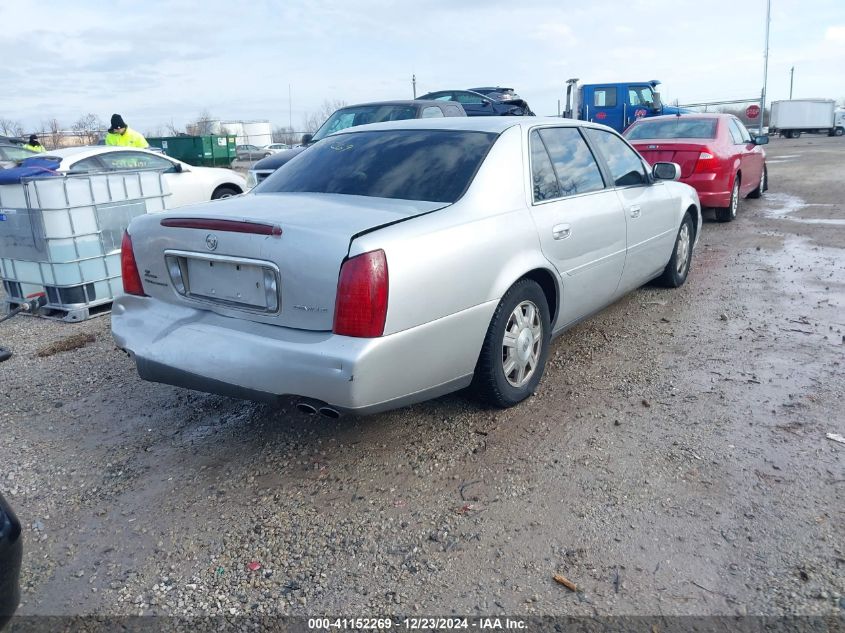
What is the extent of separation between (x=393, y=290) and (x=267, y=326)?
0.62m

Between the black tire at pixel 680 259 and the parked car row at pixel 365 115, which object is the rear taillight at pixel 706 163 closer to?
the black tire at pixel 680 259

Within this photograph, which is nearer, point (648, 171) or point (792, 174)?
point (648, 171)

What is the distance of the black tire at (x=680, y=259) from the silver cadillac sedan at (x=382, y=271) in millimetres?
1787

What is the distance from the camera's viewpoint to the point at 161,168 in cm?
920

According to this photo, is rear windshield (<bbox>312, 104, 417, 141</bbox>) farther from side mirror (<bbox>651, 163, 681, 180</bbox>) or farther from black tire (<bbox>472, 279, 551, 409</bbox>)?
black tire (<bbox>472, 279, 551, 409</bbox>)

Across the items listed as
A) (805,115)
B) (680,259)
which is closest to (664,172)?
(680,259)

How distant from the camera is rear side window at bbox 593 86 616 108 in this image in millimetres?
20406

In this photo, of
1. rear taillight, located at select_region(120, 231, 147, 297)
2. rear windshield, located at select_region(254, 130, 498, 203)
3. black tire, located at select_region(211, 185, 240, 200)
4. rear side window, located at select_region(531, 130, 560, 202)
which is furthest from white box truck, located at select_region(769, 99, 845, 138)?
rear taillight, located at select_region(120, 231, 147, 297)

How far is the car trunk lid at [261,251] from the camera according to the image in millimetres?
2891

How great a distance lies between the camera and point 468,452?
339cm

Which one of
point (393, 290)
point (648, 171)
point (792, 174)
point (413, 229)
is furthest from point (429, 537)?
point (792, 174)

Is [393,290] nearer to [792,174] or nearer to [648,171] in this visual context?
[648,171]

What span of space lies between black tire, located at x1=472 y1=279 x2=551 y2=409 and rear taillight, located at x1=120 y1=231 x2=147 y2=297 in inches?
70.7

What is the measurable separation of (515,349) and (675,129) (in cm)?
777
